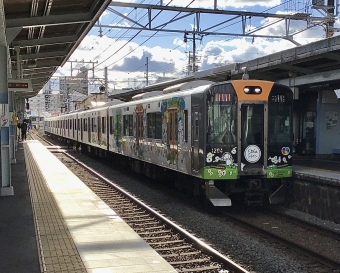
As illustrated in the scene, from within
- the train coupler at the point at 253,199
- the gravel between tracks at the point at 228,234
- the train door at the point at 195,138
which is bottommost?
the gravel between tracks at the point at 228,234

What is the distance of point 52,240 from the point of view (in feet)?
22.6


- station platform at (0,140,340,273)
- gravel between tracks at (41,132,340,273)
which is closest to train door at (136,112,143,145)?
gravel between tracks at (41,132,340,273)

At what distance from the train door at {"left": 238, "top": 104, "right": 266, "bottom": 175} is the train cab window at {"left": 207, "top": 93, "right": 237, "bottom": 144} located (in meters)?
0.19

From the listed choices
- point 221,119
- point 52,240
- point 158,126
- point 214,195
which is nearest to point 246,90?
point 221,119

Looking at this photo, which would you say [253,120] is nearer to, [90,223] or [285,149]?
[285,149]

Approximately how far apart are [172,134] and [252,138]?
223cm

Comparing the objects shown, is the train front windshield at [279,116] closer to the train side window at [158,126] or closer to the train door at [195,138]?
the train door at [195,138]

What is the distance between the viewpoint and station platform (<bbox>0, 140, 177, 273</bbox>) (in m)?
5.69

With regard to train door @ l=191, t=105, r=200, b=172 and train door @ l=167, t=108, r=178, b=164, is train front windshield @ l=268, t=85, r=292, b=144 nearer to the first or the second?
train door @ l=191, t=105, r=200, b=172

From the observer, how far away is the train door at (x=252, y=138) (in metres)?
10.0

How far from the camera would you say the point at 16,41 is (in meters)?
12.5

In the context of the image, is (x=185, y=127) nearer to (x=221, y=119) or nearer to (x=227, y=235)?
(x=221, y=119)

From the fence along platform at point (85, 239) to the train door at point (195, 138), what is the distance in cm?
208

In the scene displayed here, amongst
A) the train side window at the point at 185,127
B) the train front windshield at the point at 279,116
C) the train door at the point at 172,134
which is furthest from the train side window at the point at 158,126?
the train front windshield at the point at 279,116
